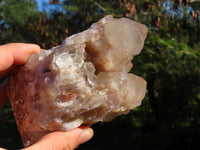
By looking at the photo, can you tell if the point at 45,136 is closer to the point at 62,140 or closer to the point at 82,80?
the point at 62,140

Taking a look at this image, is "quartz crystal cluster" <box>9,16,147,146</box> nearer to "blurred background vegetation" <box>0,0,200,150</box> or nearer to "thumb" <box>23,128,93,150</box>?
"thumb" <box>23,128,93,150</box>

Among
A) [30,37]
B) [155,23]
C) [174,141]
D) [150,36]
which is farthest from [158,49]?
[30,37]

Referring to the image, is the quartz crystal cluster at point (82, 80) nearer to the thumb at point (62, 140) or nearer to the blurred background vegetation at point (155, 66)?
the thumb at point (62, 140)

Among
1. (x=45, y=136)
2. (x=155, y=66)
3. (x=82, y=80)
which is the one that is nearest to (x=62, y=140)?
(x=45, y=136)

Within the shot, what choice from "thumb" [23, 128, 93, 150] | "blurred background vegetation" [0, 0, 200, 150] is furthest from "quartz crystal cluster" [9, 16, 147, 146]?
"blurred background vegetation" [0, 0, 200, 150]

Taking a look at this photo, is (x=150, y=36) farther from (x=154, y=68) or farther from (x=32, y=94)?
(x=32, y=94)
